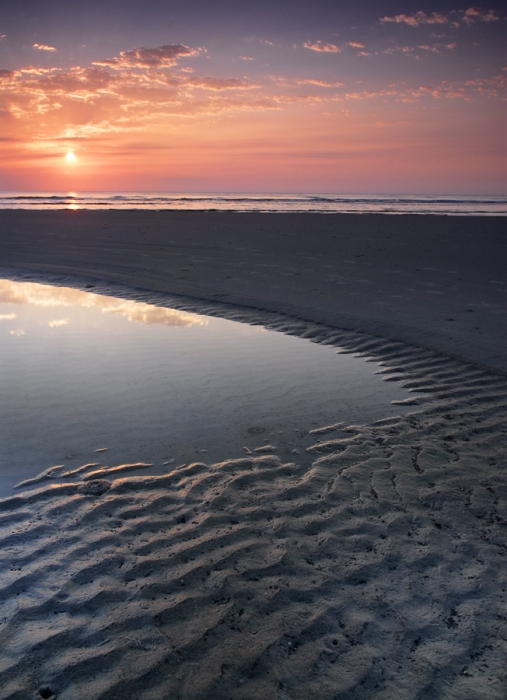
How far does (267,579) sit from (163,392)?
2.80 m

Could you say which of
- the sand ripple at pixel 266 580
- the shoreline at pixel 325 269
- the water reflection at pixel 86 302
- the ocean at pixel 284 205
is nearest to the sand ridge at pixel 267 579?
the sand ripple at pixel 266 580

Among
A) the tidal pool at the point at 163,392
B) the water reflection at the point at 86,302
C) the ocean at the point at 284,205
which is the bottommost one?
→ the tidal pool at the point at 163,392

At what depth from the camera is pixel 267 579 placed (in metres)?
2.73

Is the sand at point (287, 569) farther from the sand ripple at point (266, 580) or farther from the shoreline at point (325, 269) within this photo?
the shoreline at point (325, 269)

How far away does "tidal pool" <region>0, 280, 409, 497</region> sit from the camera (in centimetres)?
416

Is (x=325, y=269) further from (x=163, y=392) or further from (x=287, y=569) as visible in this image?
(x=287, y=569)

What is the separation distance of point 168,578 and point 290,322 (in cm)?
555

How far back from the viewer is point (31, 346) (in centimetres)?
665

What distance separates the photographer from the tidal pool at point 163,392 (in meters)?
4.16

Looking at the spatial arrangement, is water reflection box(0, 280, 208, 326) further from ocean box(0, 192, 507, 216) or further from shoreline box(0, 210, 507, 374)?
ocean box(0, 192, 507, 216)

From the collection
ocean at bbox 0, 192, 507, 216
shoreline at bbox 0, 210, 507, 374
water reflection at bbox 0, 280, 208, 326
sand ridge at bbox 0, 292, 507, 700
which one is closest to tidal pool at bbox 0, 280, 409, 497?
water reflection at bbox 0, 280, 208, 326

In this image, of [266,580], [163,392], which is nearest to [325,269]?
[163,392]

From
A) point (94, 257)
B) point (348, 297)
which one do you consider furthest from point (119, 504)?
point (94, 257)

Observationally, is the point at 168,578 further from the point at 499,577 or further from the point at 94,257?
the point at 94,257
